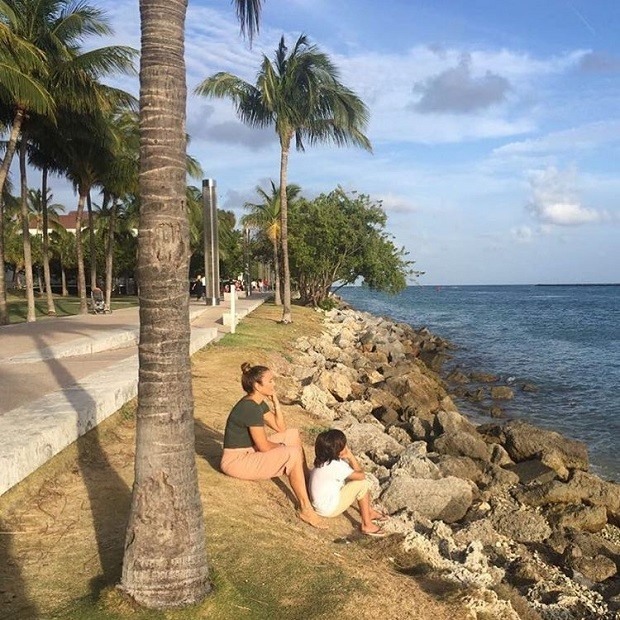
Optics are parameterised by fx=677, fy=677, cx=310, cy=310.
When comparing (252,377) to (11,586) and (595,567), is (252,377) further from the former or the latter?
(595,567)

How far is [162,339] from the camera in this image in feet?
A: 12.8

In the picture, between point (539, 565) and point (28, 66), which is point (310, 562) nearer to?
point (539, 565)

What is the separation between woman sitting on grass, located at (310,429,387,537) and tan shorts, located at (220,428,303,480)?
224mm

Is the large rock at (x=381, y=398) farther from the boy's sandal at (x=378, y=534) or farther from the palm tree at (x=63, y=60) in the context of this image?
the palm tree at (x=63, y=60)

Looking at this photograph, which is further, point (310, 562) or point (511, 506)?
point (511, 506)

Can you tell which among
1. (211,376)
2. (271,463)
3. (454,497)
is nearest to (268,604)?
(271,463)

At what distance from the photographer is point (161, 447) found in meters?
3.95

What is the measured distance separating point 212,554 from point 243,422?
158 centimetres

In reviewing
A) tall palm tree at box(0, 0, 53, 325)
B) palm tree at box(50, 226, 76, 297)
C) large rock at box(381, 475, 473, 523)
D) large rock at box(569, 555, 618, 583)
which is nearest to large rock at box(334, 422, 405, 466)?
large rock at box(381, 475, 473, 523)

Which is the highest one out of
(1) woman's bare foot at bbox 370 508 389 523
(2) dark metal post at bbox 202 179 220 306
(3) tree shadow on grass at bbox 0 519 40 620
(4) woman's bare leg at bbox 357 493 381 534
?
(2) dark metal post at bbox 202 179 220 306

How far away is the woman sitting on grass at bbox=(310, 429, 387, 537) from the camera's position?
6020 mm

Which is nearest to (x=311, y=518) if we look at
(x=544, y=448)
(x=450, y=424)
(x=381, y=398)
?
(x=450, y=424)

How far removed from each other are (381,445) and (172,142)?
666 cm

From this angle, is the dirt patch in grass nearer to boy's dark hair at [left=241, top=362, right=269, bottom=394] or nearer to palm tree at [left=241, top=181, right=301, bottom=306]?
boy's dark hair at [left=241, top=362, right=269, bottom=394]
